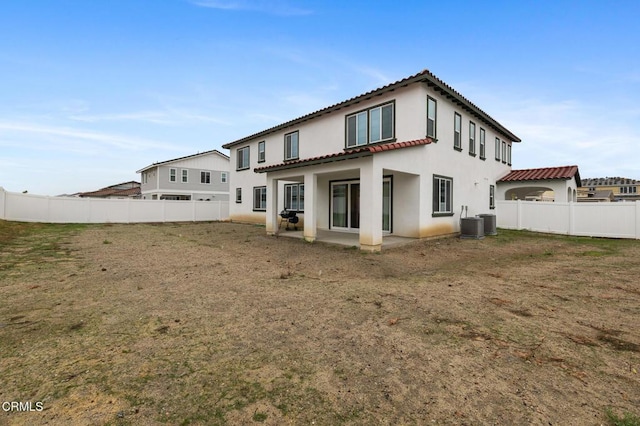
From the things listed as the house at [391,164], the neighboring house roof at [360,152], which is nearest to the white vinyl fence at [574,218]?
the house at [391,164]

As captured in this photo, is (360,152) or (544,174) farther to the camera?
(544,174)

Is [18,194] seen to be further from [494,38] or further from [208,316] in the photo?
[494,38]

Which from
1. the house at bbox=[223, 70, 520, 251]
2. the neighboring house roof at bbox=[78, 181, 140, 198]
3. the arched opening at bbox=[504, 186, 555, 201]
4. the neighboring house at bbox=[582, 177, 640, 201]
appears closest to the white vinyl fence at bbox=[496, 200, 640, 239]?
the house at bbox=[223, 70, 520, 251]

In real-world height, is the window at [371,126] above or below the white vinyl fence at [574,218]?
above

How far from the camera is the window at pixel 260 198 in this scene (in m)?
19.6

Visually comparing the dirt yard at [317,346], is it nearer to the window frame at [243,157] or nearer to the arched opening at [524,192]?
the arched opening at [524,192]

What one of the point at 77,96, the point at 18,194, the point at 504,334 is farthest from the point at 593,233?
the point at 18,194

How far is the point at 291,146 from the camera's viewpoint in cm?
1723

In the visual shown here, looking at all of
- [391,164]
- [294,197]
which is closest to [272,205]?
[294,197]

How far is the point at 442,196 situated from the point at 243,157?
1500cm

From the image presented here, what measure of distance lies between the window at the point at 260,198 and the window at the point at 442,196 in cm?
1152

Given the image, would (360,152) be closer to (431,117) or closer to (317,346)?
(431,117)

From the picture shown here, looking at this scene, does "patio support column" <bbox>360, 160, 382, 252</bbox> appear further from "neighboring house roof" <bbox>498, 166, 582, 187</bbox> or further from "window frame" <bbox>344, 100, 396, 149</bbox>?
"neighboring house roof" <bbox>498, 166, 582, 187</bbox>

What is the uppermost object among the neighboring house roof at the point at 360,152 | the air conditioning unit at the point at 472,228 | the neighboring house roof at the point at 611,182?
the neighboring house roof at the point at 611,182
